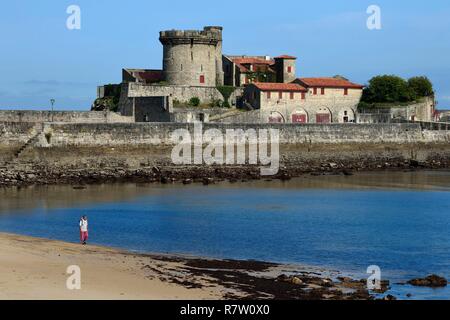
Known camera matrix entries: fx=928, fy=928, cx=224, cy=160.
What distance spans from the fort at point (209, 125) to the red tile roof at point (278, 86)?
0.30 feet

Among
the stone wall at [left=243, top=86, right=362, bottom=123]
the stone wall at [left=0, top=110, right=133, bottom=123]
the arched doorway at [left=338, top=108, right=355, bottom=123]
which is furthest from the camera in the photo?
the arched doorway at [left=338, top=108, right=355, bottom=123]

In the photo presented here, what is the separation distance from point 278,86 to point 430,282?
38362 mm

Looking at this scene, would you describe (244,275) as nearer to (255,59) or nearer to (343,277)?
(343,277)

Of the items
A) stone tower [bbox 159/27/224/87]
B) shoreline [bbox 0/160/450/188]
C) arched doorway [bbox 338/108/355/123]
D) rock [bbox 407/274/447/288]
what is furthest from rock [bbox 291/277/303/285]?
arched doorway [bbox 338/108/355/123]

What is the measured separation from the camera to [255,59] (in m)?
63.8

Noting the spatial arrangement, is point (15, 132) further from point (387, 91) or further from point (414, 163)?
point (387, 91)

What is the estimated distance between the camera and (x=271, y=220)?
29.8 meters

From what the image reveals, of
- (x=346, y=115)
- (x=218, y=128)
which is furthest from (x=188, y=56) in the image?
(x=218, y=128)

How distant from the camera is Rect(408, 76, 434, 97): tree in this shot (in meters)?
64.6

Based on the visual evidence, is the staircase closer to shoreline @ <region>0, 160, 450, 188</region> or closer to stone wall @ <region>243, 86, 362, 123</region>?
stone wall @ <region>243, 86, 362, 123</region>

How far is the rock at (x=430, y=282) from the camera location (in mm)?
19344

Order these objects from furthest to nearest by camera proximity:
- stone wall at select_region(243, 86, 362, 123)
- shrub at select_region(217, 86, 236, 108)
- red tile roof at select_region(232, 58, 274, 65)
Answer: red tile roof at select_region(232, 58, 274, 65) < shrub at select_region(217, 86, 236, 108) < stone wall at select_region(243, 86, 362, 123)

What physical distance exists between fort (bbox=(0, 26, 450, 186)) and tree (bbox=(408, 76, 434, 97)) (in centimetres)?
103

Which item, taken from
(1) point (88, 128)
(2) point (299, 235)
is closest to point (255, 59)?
(1) point (88, 128)
